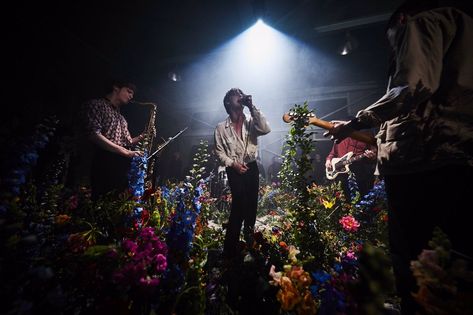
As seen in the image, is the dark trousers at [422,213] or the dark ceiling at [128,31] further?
the dark ceiling at [128,31]

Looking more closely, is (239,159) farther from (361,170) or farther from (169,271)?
(361,170)

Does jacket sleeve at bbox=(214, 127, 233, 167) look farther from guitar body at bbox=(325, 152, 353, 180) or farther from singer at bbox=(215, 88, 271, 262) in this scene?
guitar body at bbox=(325, 152, 353, 180)

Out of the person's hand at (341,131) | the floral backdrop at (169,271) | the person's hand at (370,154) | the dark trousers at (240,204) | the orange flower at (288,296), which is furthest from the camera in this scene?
the person's hand at (370,154)

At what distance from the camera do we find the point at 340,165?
5.01 m

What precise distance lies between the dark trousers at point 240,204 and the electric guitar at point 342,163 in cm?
309

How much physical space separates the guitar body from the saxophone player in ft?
14.2

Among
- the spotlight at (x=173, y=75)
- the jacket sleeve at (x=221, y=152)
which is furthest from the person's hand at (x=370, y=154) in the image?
the spotlight at (x=173, y=75)

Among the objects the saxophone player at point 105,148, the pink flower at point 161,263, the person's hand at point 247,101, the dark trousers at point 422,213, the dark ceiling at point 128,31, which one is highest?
the dark ceiling at point 128,31

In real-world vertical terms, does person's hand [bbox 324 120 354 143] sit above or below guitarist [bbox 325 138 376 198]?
below

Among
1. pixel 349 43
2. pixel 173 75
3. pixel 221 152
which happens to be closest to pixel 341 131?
pixel 221 152

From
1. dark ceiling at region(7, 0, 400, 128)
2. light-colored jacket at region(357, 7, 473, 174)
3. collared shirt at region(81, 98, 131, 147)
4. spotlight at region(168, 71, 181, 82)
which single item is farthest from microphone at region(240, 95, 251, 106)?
spotlight at region(168, 71, 181, 82)

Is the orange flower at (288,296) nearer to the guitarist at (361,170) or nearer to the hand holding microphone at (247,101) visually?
the hand holding microphone at (247,101)

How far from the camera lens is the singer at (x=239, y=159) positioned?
2.49 m

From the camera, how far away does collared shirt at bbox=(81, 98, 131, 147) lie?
2338mm
